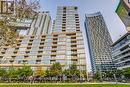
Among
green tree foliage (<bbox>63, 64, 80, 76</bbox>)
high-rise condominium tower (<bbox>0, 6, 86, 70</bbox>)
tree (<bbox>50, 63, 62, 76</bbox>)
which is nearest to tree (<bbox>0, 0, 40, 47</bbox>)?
tree (<bbox>50, 63, 62, 76</bbox>)

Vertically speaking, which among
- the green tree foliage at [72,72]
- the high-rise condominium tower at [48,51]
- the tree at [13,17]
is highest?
the high-rise condominium tower at [48,51]

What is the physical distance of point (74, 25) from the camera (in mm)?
154500

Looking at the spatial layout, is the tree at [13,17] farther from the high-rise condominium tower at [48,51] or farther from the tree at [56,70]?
the high-rise condominium tower at [48,51]

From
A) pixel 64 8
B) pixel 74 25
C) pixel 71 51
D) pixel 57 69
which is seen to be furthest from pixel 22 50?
pixel 64 8

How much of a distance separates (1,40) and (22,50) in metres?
110

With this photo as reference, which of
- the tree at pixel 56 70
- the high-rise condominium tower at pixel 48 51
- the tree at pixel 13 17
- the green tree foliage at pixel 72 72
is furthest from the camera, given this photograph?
the high-rise condominium tower at pixel 48 51

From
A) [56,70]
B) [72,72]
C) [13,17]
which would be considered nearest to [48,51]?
[56,70]

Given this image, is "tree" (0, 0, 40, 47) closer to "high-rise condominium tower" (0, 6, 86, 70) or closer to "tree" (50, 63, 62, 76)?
"tree" (50, 63, 62, 76)

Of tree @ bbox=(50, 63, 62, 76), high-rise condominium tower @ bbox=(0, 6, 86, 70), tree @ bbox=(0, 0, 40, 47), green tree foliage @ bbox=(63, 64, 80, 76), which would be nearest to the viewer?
tree @ bbox=(0, 0, 40, 47)

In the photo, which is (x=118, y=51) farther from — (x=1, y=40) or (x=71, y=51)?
(x=1, y=40)

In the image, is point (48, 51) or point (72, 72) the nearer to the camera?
point (72, 72)

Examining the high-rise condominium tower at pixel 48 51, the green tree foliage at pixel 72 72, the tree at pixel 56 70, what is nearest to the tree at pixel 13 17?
the tree at pixel 56 70

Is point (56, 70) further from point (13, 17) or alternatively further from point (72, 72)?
point (13, 17)

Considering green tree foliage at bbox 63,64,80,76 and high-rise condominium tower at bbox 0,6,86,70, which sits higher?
high-rise condominium tower at bbox 0,6,86,70
